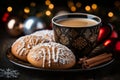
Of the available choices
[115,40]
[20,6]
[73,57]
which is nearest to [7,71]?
[73,57]

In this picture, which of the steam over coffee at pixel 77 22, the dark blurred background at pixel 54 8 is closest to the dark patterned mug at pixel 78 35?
the steam over coffee at pixel 77 22

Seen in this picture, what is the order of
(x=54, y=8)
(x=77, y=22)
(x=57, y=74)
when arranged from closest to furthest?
(x=57, y=74), (x=77, y=22), (x=54, y=8)

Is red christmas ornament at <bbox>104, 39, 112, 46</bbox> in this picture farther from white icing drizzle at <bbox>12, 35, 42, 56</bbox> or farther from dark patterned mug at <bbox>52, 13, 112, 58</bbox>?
white icing drizzle at <bbox>12, 35, 42, 56</bbox>

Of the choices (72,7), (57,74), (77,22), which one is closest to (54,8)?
(72,7)

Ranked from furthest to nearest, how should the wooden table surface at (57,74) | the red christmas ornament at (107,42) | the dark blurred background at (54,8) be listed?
the dark blurred background at (54,8) < the red christmas ornament at (107,42) < the wooden table surface at (57,74)

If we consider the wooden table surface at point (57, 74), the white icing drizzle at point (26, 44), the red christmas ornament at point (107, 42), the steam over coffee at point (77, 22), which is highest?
the steam over coffee at point (77, 22)

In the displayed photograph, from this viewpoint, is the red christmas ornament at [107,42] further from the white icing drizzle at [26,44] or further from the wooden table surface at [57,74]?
the white icing drizzle at [26,44]

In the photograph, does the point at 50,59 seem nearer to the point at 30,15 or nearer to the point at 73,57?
the point at 73,57

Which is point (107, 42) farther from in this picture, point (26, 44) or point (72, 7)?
point (72, 7)
